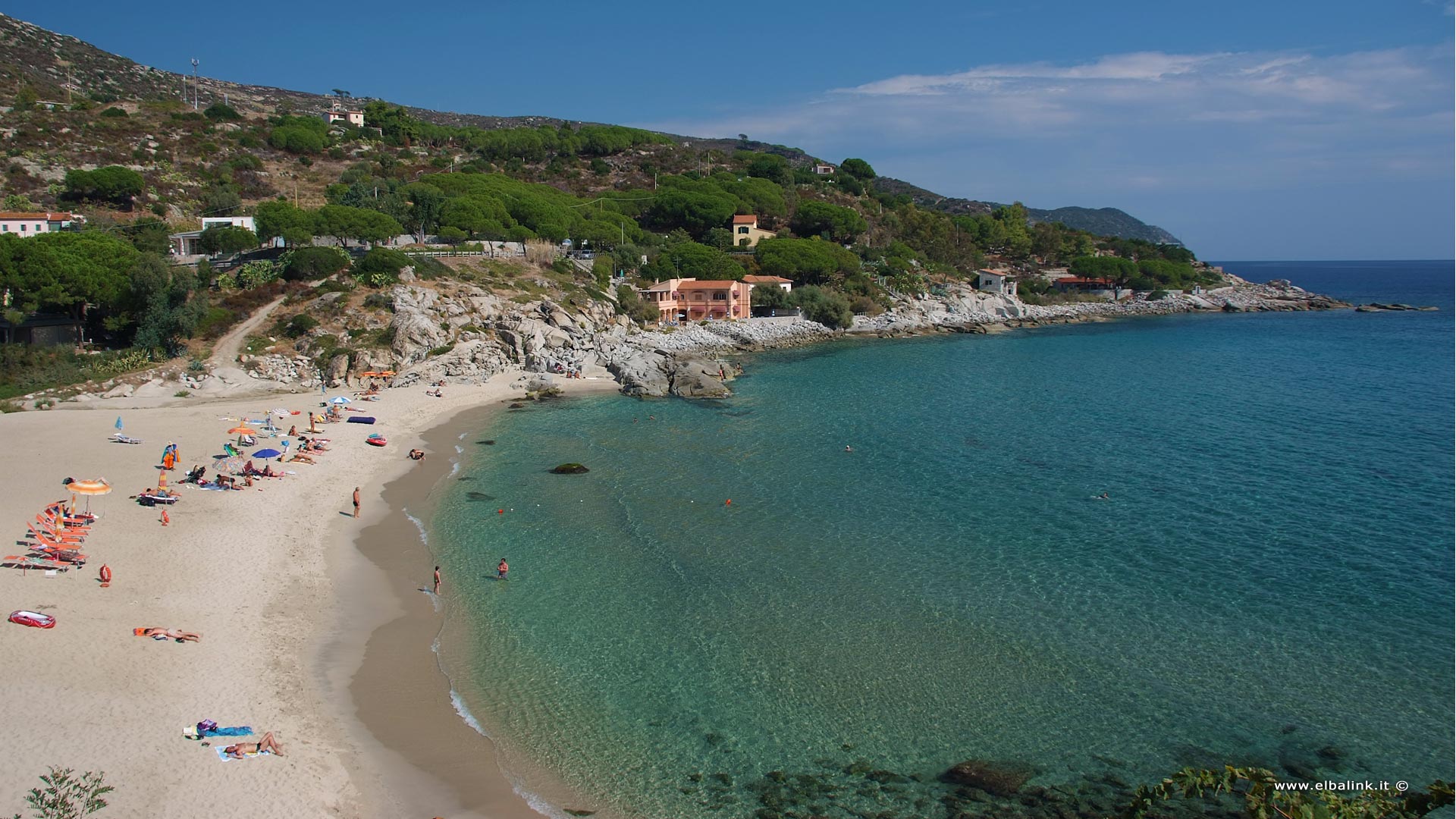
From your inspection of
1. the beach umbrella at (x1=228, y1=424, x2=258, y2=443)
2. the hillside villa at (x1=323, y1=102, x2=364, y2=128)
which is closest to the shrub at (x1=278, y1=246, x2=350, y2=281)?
the beach umbrella at (x1=228, y1=424, x2=258, y2=443)

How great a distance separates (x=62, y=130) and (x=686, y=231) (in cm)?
6456

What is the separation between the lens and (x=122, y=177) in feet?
246

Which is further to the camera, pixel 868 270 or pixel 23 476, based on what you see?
pixel 868 270

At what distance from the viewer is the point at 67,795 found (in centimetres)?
1148

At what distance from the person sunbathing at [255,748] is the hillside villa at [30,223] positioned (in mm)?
60673

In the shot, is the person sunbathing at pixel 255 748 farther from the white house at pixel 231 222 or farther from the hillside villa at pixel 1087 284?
the hillside villa at pixel 1087 284

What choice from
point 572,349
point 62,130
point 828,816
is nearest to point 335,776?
point 828,816

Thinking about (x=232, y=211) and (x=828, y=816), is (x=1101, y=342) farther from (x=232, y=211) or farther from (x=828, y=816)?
(x=232, y=211)

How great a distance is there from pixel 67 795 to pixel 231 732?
2748 mm

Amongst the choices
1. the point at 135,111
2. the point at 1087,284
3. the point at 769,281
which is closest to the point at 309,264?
the point at 769,281

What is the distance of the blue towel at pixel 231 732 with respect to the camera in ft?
46.2

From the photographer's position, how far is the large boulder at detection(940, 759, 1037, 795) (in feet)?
46.2

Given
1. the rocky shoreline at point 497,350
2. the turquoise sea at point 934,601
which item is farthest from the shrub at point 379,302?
the turquoise sea at point 934,601

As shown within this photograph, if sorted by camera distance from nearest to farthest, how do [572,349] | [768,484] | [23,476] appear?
[23,476], [768,484], [572,349]
